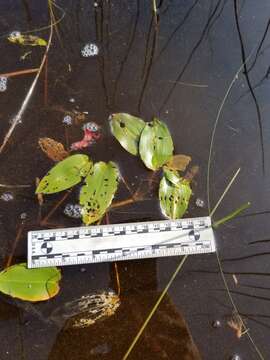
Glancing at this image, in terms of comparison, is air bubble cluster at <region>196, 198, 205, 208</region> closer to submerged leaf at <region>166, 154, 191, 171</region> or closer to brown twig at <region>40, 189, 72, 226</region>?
submerged leaf at <region>166, 154, 191, 171</region>

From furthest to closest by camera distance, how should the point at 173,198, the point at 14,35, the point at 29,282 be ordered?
1. the point at 14,35
2. the point at 173,198
3. the point at 29,282

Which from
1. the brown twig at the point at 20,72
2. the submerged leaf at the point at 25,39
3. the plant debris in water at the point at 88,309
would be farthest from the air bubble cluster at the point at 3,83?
the plant debris in water at the point at 88,309

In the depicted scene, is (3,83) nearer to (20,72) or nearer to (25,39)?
(20,72)

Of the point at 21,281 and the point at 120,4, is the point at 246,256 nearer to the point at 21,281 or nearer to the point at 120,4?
the point at 21,281

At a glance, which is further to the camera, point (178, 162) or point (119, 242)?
point (178, 162)

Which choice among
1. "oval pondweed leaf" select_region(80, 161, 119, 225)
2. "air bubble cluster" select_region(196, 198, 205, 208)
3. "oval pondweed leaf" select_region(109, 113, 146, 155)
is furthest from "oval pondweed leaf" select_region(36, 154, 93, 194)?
"air bubble cluster" select_region(196, 198, 205, 208)

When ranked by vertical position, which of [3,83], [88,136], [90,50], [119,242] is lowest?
[119,242]

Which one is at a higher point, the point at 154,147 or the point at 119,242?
the point at 154,147

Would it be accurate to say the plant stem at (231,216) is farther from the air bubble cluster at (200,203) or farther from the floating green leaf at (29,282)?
the floating green leaf at (29,282)

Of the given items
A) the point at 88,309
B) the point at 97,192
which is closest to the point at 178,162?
the point at 97,192
